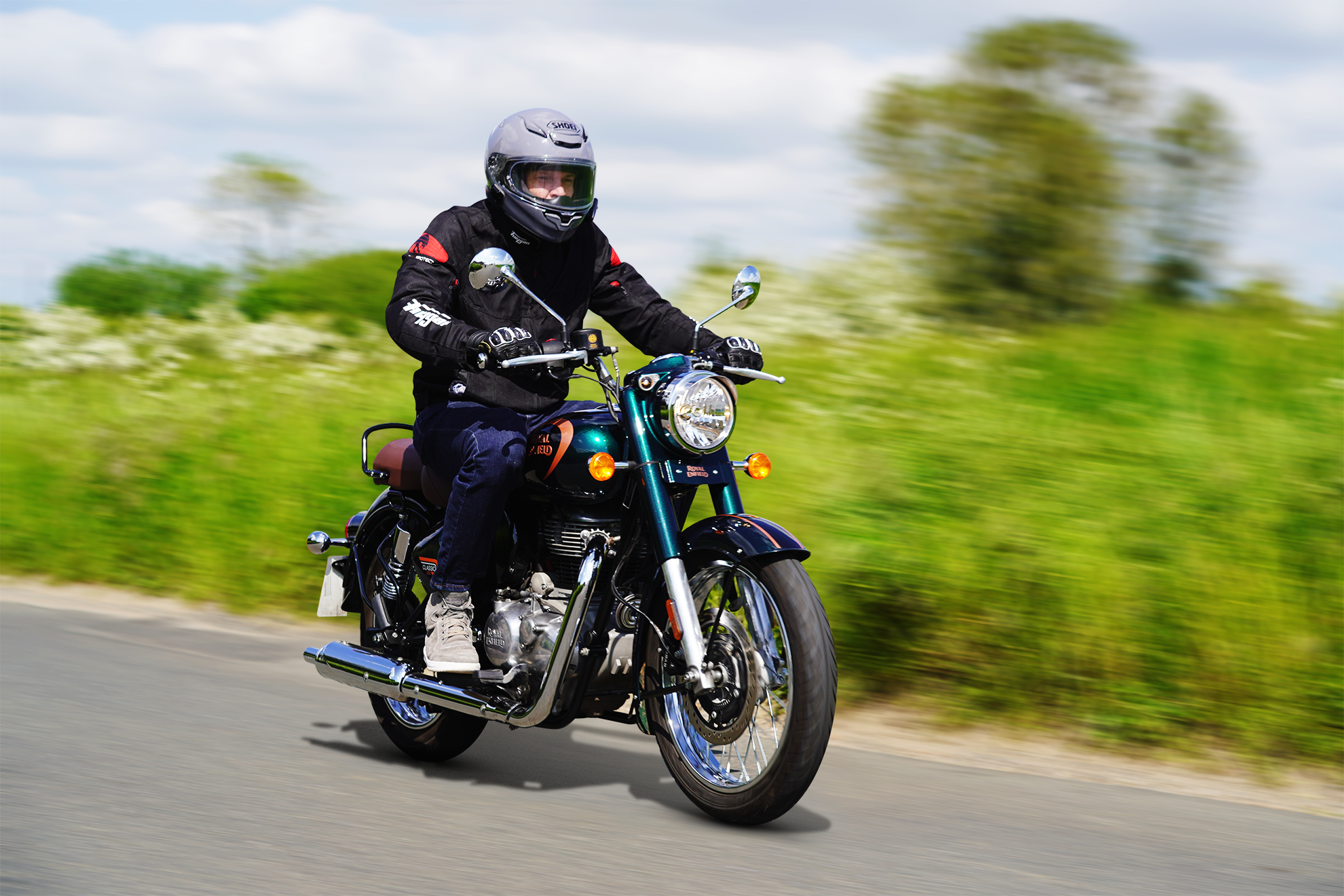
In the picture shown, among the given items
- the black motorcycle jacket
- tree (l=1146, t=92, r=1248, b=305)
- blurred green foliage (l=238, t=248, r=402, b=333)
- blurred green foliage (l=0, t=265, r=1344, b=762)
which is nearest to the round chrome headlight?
the black motorcycle jacket

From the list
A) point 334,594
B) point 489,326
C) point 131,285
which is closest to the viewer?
point 489,326

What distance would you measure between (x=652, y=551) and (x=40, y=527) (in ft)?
24.6

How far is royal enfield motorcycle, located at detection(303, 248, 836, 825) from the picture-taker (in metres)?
4.39

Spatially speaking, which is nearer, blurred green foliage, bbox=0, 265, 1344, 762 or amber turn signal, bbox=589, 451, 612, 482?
amber turn signal, bbox=589, 451, 612, 482

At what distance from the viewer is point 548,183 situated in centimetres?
515

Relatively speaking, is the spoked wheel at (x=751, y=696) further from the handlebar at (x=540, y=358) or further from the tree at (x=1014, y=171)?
the tree at (x=1014, y=171)

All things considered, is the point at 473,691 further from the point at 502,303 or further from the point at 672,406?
the point at 502,303

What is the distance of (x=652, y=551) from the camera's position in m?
4.81

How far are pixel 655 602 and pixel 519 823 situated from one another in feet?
2.70

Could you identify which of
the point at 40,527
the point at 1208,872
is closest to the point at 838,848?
the point at 1208,872

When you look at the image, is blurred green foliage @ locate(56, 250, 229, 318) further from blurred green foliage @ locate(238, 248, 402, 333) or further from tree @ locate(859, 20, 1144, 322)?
tree @ locate(859, 20, 1144, 322)

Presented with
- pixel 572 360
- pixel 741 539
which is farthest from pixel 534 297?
pixel 741 539

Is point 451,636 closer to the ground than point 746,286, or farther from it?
closer to the ground

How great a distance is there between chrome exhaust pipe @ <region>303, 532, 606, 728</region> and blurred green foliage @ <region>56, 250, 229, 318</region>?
21436 mm
